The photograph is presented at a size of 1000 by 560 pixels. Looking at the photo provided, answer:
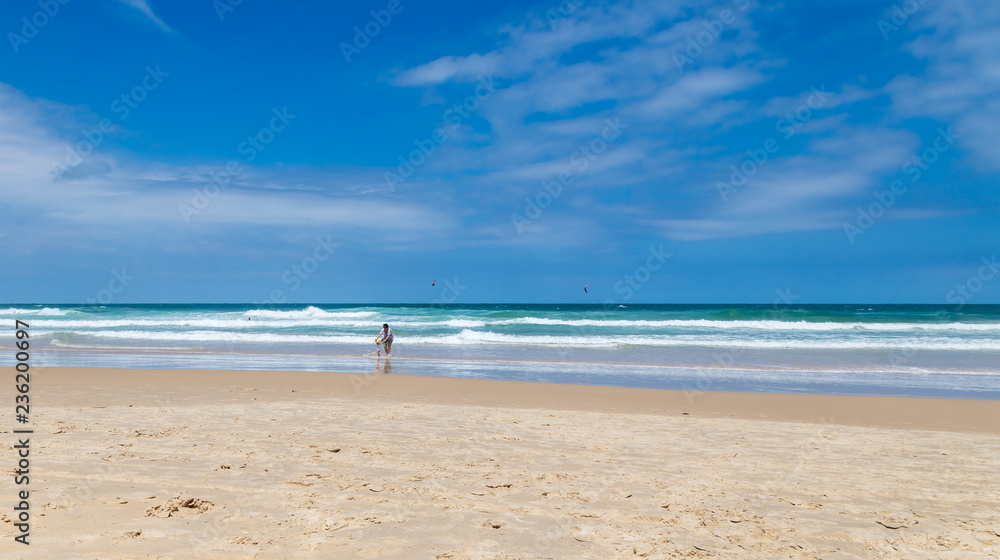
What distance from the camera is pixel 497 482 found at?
5176 mm

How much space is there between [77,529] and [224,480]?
1.26 meters

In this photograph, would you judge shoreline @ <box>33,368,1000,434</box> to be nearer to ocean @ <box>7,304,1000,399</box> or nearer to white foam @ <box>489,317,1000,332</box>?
ocean @ <box>7,304,1000,399</box>

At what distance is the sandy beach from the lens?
384cm

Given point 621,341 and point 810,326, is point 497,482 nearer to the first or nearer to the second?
point 621,341

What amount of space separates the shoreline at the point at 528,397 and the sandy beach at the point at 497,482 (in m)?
0.17

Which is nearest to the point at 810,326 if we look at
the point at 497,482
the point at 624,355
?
the point at 624,355

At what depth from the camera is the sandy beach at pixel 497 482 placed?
3842mm

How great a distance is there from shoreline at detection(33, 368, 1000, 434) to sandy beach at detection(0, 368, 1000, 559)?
0.57ft

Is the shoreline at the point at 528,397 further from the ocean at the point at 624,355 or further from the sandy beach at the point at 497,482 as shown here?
the ocean at the point at 624,355

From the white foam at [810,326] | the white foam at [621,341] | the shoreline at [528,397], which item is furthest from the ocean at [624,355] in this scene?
the shoreline at [528,397]

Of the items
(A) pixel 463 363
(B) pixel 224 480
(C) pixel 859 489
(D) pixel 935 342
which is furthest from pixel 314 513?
(D) pixel 935 342

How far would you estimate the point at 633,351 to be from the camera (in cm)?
2212

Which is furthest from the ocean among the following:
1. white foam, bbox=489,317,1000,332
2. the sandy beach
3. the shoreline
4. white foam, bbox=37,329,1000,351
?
the sandy beach

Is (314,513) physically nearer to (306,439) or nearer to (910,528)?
(306,439)
